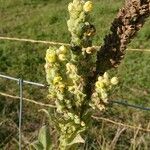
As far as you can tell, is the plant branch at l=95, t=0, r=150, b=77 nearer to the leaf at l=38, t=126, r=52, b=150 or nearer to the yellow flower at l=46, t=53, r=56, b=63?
the yellow flower at l=46, t=53, r=56, b=63

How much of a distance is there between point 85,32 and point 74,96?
0.50 ft

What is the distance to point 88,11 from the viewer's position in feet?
3.95

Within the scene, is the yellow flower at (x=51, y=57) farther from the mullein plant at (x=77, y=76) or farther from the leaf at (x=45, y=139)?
the leaf at (x=45, y=139)

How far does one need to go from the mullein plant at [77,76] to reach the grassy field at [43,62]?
239cm

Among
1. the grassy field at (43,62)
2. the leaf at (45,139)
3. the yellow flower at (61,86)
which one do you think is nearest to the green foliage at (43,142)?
the leaf at (45,139)

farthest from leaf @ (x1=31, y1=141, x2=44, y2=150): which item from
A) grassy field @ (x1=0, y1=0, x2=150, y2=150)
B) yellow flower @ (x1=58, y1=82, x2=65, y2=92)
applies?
grassy field @ (x1=0, y1=0, x2=150, y2=150)

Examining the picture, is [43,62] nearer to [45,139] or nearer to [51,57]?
[45,139]

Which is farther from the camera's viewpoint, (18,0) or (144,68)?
(18,0)

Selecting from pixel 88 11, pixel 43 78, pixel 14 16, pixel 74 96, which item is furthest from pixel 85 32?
pixel 14 16

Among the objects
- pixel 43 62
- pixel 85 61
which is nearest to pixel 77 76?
pixel 85 61

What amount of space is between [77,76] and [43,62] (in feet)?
18.7

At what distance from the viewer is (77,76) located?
1.24 meters

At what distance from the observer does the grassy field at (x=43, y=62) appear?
4.90 m

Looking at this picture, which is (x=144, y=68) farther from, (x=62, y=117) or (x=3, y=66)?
(x=62, y=117)
